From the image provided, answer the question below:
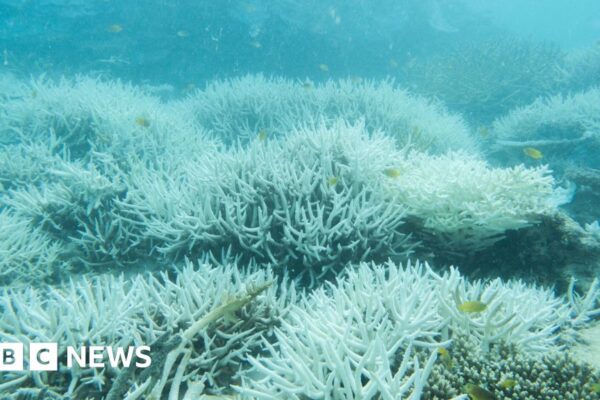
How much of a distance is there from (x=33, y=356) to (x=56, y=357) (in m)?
0.12

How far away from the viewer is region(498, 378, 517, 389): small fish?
5.60 feet

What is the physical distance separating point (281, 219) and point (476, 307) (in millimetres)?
1698

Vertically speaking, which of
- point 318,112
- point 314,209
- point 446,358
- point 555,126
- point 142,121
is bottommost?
point 446,358

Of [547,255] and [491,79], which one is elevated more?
[491,79]

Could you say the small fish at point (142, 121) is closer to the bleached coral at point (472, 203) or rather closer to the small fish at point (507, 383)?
the bleached coral at point (472, 203)

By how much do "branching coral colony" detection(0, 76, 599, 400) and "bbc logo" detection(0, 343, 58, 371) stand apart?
4 cm

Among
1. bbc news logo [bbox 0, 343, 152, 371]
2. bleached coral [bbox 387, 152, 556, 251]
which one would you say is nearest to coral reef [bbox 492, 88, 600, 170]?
bleached coral [bbox 387, 152, 556, 251]

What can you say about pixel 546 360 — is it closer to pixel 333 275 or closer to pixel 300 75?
pixel 333 275

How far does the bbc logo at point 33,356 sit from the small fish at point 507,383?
2.26m

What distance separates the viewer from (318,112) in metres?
7.88

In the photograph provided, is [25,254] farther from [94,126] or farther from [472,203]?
[472,203]

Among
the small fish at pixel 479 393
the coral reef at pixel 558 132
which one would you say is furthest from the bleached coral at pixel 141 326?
the coral reef at pixel 558 132

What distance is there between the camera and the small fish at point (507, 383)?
67.2 inches

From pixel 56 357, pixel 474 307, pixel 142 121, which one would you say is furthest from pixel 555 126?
pixel 56 357
